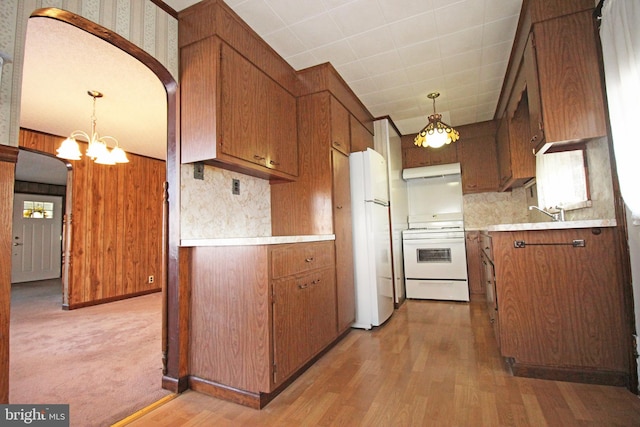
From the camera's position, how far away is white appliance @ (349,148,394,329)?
2967 mm

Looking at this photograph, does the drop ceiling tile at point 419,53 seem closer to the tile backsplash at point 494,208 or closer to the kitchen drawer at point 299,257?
the kitchen drawer at point 299,257

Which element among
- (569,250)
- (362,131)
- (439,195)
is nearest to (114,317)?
(362,131)

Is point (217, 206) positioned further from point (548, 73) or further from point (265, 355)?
point (548, 73)

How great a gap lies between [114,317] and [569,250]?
180 inches

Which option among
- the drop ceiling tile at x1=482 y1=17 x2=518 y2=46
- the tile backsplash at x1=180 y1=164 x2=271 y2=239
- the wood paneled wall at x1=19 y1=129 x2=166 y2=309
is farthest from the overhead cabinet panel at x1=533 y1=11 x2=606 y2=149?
the wood paneled wall at x1=19 y1=129 x2=166 y2=309

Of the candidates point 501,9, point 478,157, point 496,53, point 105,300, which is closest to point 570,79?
point 501,9

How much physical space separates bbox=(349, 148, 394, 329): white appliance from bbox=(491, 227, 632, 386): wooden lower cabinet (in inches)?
49.1

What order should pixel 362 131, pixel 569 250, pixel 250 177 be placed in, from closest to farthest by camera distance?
1. pixel 569 250
2. pixel 250 177
3. pixel 362 131

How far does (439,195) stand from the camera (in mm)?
4773

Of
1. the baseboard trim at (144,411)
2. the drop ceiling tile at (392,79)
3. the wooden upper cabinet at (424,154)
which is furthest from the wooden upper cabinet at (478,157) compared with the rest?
the baseboard trim at (144,411)

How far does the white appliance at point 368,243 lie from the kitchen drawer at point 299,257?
0.62 meters

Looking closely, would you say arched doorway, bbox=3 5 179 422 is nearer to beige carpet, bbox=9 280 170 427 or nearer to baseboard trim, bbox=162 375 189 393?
baseboard trim, bbox=162 375 189 393

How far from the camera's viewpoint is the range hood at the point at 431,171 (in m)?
4.43

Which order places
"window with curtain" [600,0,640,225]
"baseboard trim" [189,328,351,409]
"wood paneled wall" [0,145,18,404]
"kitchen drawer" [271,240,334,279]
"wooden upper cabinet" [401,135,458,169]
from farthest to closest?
"wooden upper cabinet" [401,135,458,169]
"kitchen drawer" [271,240,334,279]
"baseboard trim" [189,328,351,409]
"window with curtain" [600,0,640,225]
"wood paneled wall" [0,145,18,404]
